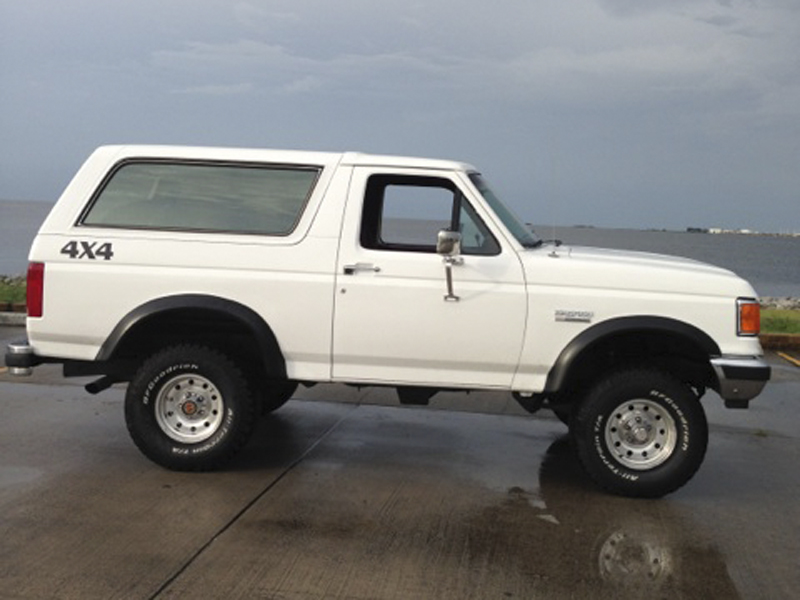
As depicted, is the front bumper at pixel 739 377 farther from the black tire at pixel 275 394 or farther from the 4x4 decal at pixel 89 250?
the 4x4 decal at pixel 89 250

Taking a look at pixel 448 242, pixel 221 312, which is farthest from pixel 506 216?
pixel 221 312

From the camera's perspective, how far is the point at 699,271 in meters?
6.23

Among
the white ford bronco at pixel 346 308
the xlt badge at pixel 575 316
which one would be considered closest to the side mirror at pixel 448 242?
the white ford bronco at pixel 346 308

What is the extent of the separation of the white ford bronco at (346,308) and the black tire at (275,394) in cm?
70

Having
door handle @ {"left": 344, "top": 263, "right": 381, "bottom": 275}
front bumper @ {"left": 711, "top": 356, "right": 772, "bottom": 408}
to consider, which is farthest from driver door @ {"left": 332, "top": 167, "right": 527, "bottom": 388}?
front bumper @ {"left": 711, "top": 356, "right": 772, "bottom": 408}

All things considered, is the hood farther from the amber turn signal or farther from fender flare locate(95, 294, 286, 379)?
fender flare locate(95, 294, 286, 379)

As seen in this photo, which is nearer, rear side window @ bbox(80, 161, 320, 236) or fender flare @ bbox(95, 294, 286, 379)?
fender flare @ bbox(95, 294, 286, 379)

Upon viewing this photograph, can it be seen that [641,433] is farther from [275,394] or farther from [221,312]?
[275,394]

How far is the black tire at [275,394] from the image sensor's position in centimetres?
726

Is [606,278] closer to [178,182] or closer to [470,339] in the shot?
[470,339]

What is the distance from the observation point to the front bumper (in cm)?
594

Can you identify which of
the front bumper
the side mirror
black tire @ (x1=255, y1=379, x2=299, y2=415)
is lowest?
black tire @ (x1=255, y1=379, x2=299, y2=415)

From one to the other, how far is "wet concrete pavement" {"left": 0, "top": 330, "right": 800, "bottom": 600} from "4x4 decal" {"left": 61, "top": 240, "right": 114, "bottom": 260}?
4.63ft

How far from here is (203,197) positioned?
6.43 meters
